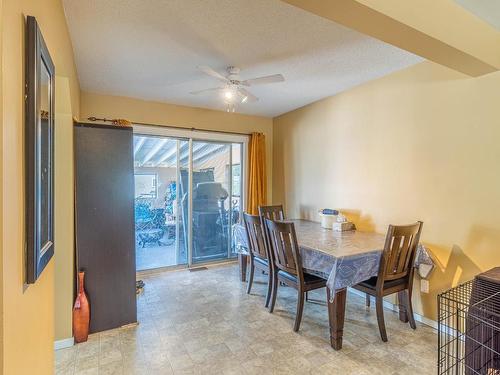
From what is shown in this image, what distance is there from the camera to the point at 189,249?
172 inches

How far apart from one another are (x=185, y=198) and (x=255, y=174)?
46.9 inches

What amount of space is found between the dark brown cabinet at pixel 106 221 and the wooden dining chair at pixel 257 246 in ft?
3.97

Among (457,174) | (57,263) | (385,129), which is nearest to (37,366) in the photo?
(57,263)

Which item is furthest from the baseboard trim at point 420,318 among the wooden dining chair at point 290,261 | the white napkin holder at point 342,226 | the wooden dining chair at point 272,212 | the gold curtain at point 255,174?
the gold curtain at point 255,174

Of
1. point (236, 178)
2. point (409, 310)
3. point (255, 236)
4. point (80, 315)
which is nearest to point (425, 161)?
point (409, 310)

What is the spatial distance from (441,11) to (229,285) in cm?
334

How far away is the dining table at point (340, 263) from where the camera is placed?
7.06 ft

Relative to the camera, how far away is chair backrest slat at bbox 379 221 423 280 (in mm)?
2240

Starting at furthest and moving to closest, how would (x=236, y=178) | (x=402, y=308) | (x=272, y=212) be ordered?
(x=236, y=178) → (x=272, y=212) → (x=402, y=308)

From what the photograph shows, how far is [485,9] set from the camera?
1902 mm

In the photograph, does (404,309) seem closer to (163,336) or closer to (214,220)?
(163,336)

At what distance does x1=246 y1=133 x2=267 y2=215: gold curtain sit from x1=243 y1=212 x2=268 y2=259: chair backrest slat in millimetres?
1330

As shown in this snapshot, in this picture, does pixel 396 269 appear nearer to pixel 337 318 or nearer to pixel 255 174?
pixel 337 318

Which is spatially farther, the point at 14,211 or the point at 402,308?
the point at 402,308
